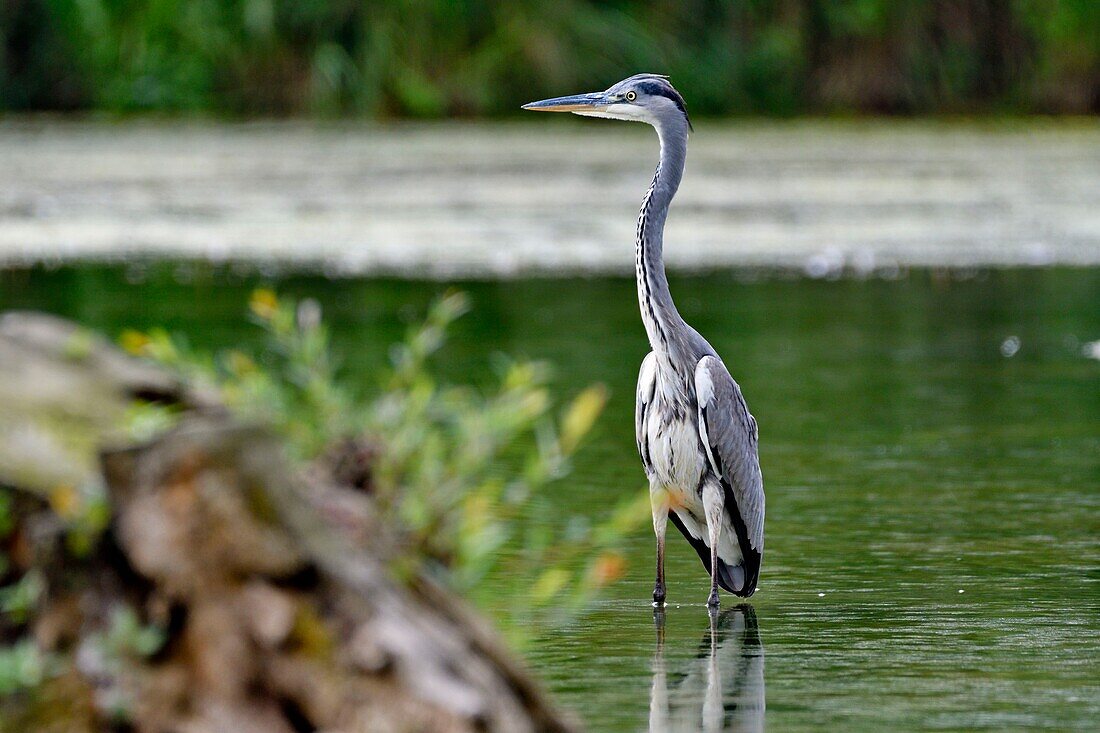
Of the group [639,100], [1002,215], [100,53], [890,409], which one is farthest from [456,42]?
[639,100]

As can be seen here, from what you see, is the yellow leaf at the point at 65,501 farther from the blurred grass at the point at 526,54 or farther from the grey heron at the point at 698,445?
the blurred grass at the point at 526,54

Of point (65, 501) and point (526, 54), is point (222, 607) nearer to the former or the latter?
point (65, 501)

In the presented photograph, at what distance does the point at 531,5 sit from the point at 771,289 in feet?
31.4

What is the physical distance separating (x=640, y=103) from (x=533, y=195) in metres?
10.6

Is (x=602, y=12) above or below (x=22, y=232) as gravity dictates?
above

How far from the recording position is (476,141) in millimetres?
20094

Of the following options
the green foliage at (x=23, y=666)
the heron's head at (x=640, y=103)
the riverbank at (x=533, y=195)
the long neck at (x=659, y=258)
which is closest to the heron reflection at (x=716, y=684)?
the long neck at (x=659, y=258)

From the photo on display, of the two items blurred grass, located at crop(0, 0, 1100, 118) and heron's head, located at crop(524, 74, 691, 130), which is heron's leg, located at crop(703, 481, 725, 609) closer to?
heron's head, located at crop(524, 74, 691, 130)

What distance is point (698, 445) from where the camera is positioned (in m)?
5.19

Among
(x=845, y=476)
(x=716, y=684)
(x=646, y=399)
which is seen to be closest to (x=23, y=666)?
(x=716, y=684)

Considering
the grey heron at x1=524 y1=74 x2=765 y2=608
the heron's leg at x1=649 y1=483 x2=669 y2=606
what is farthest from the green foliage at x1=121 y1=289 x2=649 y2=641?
the grey heron at x1=524 y1=74 x2=765 y2=608

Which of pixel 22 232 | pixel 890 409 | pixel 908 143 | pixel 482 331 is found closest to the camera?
pixel 890 409

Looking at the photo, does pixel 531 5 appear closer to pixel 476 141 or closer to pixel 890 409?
pixel 476 141

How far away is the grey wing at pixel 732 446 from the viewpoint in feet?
16.9
